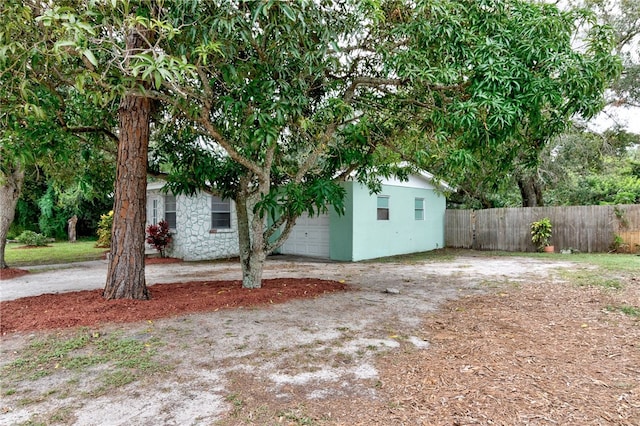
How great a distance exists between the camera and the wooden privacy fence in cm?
1280

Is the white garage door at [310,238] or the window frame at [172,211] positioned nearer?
Answer: the window frame at [172,211]

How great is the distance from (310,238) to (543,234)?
8362mm

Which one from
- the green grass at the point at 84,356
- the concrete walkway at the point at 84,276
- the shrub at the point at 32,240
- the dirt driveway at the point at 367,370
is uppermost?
the shrub at the point at 32,240

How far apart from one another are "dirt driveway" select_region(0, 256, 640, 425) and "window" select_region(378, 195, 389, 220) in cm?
701

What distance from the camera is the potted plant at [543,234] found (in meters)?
13.8

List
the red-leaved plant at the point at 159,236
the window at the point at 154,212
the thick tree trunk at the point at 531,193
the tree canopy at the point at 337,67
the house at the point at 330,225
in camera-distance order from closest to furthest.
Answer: the tree canopy at the point at 337,67, the house at the point at 330,225, the red-leaved plant at the point at 159,236, the window at the point at 154,212, the thick tree trunk at the point at 531,193

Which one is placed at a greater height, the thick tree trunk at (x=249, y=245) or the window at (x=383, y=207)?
the window at (x=383, y=207)

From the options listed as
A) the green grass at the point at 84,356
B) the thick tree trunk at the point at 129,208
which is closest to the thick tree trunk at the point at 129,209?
the thick tree trunk at the point at 129,208

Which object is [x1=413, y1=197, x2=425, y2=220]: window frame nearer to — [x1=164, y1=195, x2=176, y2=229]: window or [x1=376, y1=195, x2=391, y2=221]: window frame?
[x1=376, y1=195, x2=391, y2=221]: window frame

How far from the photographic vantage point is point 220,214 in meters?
12.7

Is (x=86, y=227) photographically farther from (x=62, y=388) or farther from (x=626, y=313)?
(x=626, y=313)

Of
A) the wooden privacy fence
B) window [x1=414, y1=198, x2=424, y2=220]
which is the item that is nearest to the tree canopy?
window [x1=414, y1=198, x2=424, y2=220]

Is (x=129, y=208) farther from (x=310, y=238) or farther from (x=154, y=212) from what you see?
(x=154, y=212)

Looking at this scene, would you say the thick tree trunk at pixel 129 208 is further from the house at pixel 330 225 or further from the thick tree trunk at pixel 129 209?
the house at pixel 330 225
